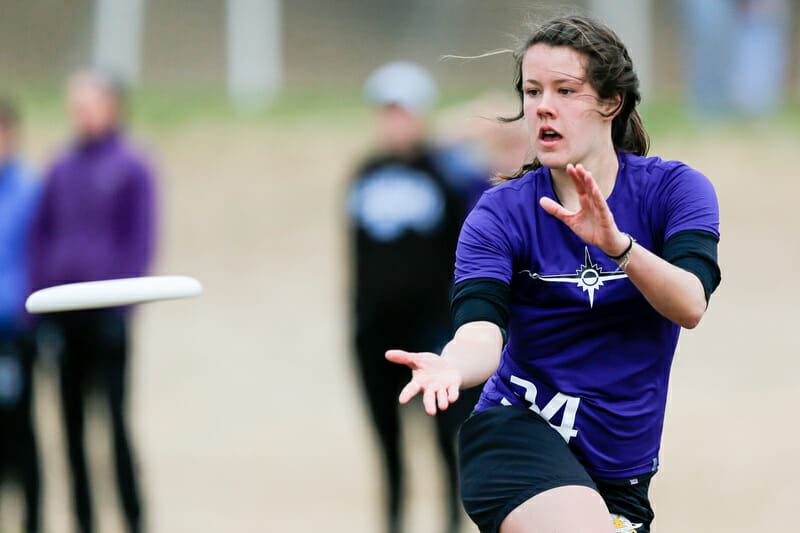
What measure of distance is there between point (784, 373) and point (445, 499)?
15.1 ft

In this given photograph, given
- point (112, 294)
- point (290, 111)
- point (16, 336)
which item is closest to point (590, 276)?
point (112, 294)

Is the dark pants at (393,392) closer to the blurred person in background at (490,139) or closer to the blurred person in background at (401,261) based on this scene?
the blurred person in background at (401,261)

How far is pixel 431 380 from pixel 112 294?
4.53 ft

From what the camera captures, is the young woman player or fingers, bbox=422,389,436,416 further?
the young woman player

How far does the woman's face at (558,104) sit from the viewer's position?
283 cm

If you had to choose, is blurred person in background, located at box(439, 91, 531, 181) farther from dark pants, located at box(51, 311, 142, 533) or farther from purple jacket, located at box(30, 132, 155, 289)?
dark pants, located at box(51, 311, 142, 533)

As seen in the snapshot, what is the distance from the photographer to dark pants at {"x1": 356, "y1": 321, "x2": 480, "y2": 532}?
5.86 m

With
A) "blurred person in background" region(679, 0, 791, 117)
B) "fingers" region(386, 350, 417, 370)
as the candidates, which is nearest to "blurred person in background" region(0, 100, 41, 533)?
"fingers" region(386, 350, 417, 370)

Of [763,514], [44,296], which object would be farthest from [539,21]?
[763,514]

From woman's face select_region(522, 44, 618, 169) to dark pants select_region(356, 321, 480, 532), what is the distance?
3062mm

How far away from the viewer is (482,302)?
110 inches

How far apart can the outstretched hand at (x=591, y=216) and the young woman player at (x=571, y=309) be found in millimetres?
130

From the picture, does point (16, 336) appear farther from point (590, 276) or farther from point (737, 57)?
point (737, 57)

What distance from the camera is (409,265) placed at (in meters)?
5.91
